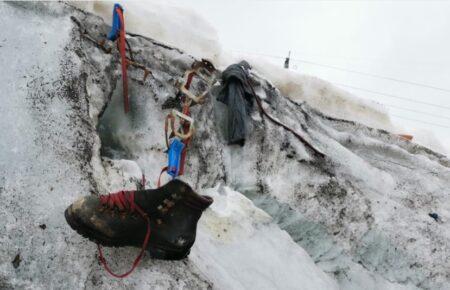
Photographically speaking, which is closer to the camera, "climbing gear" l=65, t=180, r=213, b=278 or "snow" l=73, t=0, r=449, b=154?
"climbing gear" l=65, t=180, r=213, b=278

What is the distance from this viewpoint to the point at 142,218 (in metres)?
2.80

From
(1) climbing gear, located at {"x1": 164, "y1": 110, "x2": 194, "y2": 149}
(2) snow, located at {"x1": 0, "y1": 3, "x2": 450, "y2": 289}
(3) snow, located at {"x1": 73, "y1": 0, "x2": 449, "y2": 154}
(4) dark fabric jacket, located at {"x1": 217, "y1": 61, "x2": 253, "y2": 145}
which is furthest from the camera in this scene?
(3) snow, located at {"x1": 73, "y1": 0, "x2": 449, "y2": 154}

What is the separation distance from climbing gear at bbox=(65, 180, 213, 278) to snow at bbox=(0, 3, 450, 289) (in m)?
0.24

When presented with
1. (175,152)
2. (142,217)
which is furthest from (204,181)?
(142,217)

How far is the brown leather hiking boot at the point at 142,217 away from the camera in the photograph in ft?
8.84

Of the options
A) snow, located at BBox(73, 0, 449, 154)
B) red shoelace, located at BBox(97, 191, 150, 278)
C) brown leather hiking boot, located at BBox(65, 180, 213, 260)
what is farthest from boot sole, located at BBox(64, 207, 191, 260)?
snow, located at BBox(73, 0, 449, 154)

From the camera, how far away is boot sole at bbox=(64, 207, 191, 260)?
8.86 ft

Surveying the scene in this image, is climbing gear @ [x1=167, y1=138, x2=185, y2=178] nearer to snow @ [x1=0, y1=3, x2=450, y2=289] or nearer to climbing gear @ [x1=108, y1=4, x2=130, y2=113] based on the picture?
snow @ [x1=0, y1=3, x2=450, y2=289]

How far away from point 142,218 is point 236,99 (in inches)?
120

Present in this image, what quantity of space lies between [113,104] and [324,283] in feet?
8.96

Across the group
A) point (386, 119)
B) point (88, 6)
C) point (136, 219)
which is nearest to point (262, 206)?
point (136, 219)

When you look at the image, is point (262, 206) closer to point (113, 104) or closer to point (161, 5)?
point (113, 104)

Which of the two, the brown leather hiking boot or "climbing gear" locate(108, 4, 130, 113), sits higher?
"climbing gear" locate(108, 4, 130, 113)

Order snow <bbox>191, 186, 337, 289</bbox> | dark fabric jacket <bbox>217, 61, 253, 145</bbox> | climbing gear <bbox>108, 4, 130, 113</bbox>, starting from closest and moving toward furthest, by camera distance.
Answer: snow <bbox>191, 186, 337, 289</bbox> < climbing gear <bbox>108, 4, 130, 113</bbox> < dark fabric jacket <bbox>217, 61, 253, 145</bbox>
